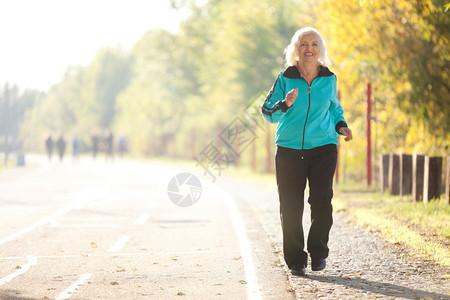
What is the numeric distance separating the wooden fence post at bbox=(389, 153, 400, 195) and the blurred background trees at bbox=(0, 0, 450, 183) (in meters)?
0.99

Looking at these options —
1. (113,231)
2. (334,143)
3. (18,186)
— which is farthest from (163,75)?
(334,143)

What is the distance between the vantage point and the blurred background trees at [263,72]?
13469mm

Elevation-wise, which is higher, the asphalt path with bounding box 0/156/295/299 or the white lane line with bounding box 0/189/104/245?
the asphalt path with bounding box 0/156/295/299

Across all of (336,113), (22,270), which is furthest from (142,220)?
(336,113)

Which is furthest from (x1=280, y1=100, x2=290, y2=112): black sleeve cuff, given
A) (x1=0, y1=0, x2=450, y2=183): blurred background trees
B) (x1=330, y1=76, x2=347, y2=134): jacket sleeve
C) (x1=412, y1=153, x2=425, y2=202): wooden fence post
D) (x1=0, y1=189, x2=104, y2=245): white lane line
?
(x1=412, y1=153, x2=425, y2=202): wooden fence post

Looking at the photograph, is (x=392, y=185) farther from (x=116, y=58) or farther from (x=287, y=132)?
(x=116, y=58)

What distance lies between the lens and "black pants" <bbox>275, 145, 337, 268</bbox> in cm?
619

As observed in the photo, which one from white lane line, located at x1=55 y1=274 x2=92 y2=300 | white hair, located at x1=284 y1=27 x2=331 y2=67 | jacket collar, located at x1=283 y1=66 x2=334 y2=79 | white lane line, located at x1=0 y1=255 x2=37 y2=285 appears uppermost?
white hair, located at x1=284 y1=27 x2=331 y2=67

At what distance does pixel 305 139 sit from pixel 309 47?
30.5 inches

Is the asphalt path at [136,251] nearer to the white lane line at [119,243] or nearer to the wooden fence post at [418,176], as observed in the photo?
the white lane line at [119,243]

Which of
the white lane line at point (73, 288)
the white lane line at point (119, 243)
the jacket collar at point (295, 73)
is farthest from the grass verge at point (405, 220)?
the white lane line at point (73, 288)

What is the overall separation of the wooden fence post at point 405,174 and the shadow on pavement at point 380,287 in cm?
722

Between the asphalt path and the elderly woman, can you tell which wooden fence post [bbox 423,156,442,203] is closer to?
the asphalt path

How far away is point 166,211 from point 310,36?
23.9 ft
